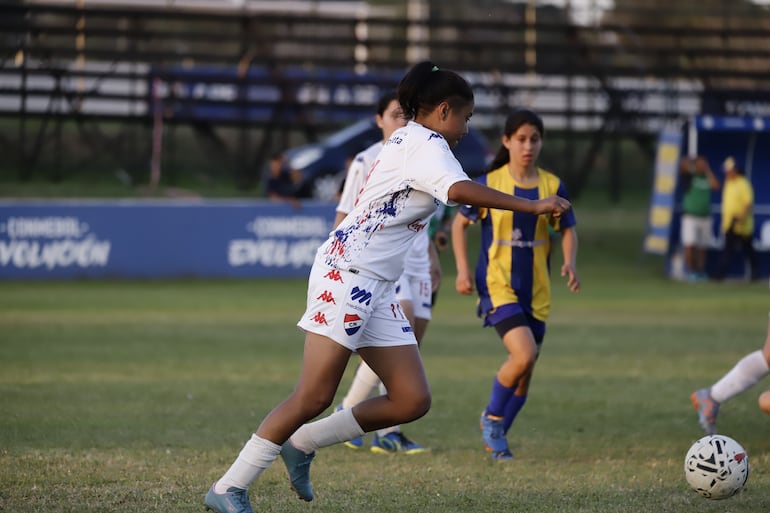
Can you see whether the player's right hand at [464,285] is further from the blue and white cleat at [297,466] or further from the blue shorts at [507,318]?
the blue and white cleat at [297,466]

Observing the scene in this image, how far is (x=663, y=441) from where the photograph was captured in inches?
319

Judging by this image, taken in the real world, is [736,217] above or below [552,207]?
below

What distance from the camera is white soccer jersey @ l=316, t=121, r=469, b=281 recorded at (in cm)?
524

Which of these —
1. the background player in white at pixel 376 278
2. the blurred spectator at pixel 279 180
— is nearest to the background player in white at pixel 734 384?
the background player in white at pixel 376 278

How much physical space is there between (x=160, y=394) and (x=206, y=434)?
73.6 inches

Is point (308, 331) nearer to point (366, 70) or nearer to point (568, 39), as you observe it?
point (366, 70)

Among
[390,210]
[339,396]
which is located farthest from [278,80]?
[390,210]

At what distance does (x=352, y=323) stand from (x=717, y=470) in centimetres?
220

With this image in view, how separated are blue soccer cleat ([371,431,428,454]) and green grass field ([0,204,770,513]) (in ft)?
0.63

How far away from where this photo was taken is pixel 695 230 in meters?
22.5

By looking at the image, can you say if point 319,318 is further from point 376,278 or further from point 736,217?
point 736,217

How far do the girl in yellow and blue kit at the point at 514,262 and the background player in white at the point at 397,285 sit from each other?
12.7 inches

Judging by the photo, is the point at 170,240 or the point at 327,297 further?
the point at 170,240

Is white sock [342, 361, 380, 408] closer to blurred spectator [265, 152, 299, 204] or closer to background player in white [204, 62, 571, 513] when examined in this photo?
background player in white [204, 62, 571, 513]
